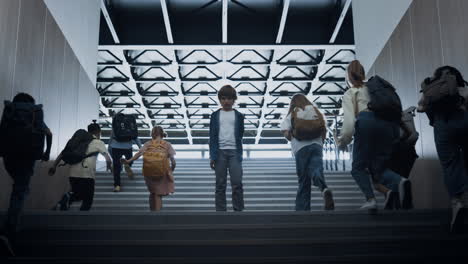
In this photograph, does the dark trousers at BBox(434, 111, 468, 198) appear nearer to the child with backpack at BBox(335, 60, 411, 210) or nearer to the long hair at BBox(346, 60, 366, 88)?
the child with backpack at BBox(335, 60, 411, 210)

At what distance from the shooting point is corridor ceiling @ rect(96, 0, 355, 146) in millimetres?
15648

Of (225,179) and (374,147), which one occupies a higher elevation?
(374,147)

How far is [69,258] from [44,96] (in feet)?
17.8

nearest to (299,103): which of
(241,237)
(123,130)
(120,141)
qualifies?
(241,237)

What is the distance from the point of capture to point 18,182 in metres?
4.54

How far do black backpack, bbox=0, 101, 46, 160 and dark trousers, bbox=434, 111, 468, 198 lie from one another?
141 inches

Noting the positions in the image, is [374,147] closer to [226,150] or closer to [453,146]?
[453,146]

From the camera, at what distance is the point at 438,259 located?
11.7 ft

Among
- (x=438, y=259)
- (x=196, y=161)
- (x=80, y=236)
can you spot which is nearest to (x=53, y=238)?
(x=80, y=236)

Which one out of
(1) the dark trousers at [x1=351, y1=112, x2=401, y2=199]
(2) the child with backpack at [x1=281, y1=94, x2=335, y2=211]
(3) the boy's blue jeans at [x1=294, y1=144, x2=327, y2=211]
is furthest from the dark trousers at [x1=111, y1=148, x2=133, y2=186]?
(1) the dark trousers at [x1=351, y1=112, x2=401, y2=199]

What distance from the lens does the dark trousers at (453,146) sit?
4.35 meters

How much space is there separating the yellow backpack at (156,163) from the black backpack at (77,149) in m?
0.77

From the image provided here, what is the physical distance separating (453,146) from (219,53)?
15.0 metres

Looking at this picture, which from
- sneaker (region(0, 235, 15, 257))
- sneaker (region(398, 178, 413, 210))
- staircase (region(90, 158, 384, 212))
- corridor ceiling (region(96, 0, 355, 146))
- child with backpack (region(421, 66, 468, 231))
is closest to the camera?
sneaker (region(0, 235, 15, 257))
